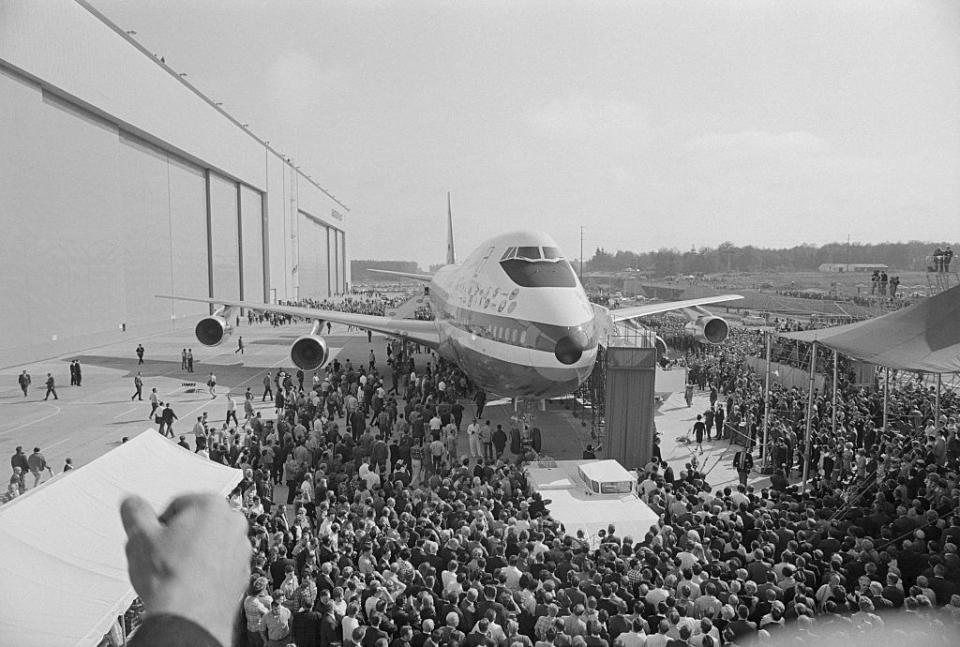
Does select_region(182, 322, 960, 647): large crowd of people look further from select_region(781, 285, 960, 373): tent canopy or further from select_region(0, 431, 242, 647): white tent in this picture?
select_region(781, 285, 960, 373): tent canopy

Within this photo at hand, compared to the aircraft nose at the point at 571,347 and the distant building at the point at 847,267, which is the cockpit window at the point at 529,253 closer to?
the aircraft nose at the point at 571,347

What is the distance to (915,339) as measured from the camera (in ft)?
44.2

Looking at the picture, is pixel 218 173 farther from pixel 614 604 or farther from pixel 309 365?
pixel 614 604

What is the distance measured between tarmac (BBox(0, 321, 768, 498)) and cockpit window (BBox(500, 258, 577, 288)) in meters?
5.42

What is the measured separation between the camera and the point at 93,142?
38.8 m

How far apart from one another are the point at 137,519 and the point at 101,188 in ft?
150

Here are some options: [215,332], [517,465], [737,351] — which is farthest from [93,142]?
[737,351]

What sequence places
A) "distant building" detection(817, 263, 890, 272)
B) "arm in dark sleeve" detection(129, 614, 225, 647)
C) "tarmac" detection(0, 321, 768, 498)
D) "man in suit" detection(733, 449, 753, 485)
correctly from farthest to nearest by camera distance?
1. "distant building" detection(817, 263, 890, 272)
2. "tarmac" detection(0, 321, 768, 498)
3. "man in suit" detection(733, 449, 753, 485)
4. "arm in dark sleeve" detection(129, 614, 225, 647)

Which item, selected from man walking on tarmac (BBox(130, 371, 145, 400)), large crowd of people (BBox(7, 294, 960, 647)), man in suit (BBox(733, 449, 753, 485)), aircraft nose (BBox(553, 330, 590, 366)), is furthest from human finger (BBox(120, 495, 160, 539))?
man walking on tarmac (BBox(130, 371, 145, 400))

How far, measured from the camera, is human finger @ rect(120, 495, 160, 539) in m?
1.51

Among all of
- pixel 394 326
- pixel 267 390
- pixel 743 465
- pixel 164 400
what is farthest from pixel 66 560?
pixel 394 326

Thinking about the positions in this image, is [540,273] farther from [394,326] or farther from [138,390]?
[138,390]

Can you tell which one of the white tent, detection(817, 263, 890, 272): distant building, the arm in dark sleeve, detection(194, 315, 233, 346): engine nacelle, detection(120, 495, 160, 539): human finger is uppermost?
detection(817, 263, 890, 272): distant building

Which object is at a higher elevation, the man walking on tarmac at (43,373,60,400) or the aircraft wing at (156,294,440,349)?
the aircraft wing at (156,294,440,349)
